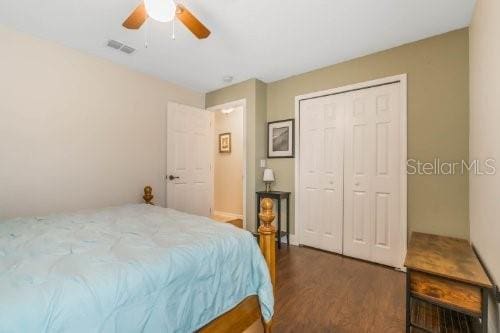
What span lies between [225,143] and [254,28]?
3.16 meters

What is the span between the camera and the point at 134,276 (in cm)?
100

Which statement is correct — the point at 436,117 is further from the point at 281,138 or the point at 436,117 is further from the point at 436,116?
the point at 281,138

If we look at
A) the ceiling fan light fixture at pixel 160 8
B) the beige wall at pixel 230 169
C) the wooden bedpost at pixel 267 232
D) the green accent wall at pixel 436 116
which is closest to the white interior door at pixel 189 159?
the beige wall at pixel 230 169

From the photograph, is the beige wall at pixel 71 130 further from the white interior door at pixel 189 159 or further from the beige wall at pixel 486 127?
the beige wall at pixel 486 127

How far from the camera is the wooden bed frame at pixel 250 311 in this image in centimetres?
125

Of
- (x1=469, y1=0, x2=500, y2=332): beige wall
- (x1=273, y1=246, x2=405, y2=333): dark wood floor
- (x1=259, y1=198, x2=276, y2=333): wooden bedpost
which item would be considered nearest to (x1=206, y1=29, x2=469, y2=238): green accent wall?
(x1=469, y1=0, x2=500, y2=332): beige wall

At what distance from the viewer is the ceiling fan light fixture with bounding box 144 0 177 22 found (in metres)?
1.49

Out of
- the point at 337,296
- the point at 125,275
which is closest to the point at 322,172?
the point at 337,296

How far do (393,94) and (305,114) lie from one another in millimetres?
1087

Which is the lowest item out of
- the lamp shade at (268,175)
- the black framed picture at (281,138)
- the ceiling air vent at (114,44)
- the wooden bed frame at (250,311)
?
the wooden bed frame at (250,311)

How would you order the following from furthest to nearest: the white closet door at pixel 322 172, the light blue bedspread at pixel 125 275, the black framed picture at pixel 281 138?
the black framed picture at pixel 281 138, the white closet door at pixel 322 172, the light blue bedspread at pixel 125 275

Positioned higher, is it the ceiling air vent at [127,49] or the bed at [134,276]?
the ceiling air vent at [127,49]

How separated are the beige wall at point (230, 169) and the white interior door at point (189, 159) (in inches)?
40.5

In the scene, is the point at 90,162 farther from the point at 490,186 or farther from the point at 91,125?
the point at 490,186
